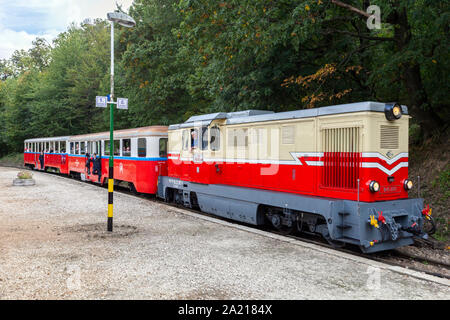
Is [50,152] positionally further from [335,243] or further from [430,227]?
[430,227]

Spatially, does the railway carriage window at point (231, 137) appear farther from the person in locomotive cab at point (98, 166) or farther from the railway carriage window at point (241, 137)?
the person in locomotive cab at point (98, 166)

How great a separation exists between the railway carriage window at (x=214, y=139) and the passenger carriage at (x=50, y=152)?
1824 centimetres

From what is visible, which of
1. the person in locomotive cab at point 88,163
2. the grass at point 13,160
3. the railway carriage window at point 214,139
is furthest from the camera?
the grass at point 13,160

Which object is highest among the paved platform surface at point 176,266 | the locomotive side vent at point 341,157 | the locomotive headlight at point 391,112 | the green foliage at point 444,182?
the locomotive headlight at point 391,112

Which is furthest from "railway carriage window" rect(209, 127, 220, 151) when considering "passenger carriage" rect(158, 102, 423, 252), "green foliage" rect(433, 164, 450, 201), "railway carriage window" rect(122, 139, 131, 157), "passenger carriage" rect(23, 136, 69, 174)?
"passenger carriage" rect(23, 136, 69, 174)

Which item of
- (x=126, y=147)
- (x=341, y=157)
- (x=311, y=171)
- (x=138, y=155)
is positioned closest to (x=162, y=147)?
(x=138, y=155)

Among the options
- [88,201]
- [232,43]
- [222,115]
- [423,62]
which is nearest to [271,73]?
[232,43]

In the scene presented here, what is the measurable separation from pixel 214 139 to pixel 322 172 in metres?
4.30

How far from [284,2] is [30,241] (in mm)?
10189

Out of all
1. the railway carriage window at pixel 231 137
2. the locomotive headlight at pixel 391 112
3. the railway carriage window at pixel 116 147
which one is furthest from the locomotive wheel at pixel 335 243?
the railway carriage window at pixel 116 147

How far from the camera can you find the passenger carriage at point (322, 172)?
24.3ft

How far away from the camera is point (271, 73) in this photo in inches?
548

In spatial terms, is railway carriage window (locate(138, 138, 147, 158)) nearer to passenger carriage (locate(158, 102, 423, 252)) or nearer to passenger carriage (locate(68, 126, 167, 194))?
passenger carriage (locate(68, 126, 167, 194))

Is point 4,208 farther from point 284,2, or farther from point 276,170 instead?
point 284,2
